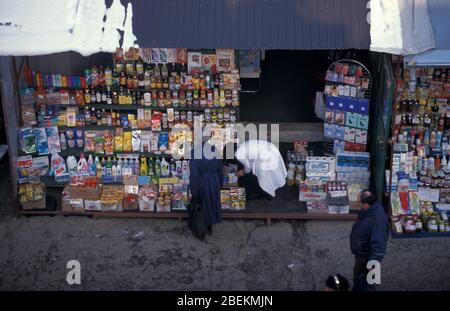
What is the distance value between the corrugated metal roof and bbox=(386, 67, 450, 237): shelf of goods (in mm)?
A: 1338

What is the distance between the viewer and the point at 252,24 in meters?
9.99

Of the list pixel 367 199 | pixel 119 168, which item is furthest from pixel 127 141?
pixel 367 199

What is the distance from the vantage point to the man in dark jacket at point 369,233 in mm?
8445

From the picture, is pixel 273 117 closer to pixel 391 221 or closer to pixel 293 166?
pixel 293 166

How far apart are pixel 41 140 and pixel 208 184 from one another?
3.04m

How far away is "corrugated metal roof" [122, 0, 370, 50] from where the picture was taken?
9836 millimetres

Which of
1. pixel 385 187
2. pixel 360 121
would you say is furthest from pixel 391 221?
pixel 360 121

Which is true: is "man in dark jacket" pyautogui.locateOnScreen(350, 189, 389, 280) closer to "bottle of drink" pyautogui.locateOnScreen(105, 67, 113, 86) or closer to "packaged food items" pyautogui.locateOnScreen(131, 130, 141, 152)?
"packaged food items" pyautogui.locateOnScreen(131, 130, 141, 152)

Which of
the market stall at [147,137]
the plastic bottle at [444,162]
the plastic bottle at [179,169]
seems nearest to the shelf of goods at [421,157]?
the plastic bottle at [444,162]

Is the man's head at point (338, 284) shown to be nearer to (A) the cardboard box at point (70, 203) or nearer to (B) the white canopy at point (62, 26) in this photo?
(B) the white canopy at point (62, 26)

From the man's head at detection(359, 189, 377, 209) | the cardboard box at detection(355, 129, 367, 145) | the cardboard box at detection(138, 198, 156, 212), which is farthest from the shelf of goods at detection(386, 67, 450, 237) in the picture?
the cardboard box at detection(138, 198, 156, 212)

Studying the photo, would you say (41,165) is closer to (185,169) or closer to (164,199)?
(164,199)

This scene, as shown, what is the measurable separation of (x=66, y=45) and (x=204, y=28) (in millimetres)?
2026

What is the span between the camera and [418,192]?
10.8 m
